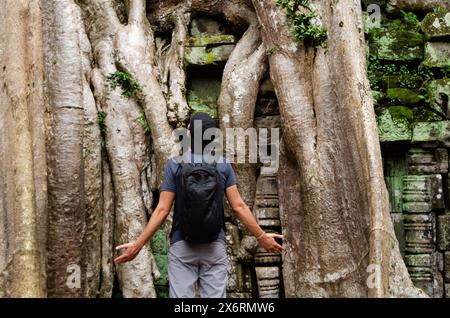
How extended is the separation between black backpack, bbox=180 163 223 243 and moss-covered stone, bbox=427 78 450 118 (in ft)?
7.40

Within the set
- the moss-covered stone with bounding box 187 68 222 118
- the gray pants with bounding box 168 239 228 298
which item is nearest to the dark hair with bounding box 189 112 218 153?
the gray pants with bounding box 168 239 228 298

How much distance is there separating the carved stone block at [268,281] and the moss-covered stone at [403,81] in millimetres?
1690

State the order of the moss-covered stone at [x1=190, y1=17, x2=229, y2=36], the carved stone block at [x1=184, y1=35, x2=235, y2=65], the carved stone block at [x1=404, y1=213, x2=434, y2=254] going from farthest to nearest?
the moss-covered stone at [x1=190, y1=17, x2=229, y2=36] → the carved stone block at [x1=184, y1=35, x2=235, y2=65] → the carved stone block at [x1=404, y1=213, x2=434, y2=254]

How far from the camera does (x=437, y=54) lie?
4719 millimetres

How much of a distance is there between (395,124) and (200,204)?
2.16 metres

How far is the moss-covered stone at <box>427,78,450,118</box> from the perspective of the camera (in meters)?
4.55

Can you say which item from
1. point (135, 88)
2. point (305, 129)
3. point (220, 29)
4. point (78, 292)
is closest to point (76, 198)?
point (78, 292)

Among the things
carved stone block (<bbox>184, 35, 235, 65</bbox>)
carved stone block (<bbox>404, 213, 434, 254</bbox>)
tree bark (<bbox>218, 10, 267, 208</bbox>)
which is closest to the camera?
carved stone block (<bbox>404, 213, 434, 254</bbox>)

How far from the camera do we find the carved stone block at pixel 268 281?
4.29 m

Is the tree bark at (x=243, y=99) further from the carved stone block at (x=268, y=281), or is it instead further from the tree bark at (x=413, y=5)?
the tree bark at (x=413, y=5)

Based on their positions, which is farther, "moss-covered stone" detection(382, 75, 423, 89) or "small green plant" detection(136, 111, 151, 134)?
"moss-covered stone" detection(382, 75, 423, 89)

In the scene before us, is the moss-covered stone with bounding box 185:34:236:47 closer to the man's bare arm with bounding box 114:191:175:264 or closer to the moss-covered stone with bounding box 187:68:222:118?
the moss-covered stone with bounding box 187:68:222:118

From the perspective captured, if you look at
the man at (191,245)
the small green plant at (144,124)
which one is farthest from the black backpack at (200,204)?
the small green plant at (144,124)

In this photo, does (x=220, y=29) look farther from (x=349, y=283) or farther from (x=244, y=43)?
(x=349, y=283)
